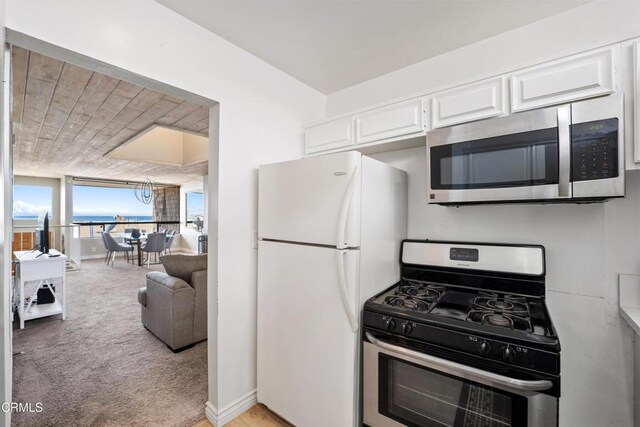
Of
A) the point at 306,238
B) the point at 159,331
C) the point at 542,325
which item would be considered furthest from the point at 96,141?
the point at 542,325

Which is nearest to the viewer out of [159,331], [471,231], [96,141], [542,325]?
[542,325]

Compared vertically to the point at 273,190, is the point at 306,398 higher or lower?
lower

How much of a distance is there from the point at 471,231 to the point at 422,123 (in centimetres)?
80

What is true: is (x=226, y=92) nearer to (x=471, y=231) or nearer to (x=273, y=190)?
(x=273, y=190)

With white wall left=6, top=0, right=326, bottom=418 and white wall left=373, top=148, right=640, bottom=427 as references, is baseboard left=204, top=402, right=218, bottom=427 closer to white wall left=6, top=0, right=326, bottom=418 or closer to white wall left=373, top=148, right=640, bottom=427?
white wall left=6, top=0, right=326, bottom=418


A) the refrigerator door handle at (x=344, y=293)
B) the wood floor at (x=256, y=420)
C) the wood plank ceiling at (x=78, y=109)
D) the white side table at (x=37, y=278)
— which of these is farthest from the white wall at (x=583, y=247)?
the white side table at (x=37, y=278)

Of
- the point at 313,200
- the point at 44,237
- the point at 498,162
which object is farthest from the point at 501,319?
the point at 44,237

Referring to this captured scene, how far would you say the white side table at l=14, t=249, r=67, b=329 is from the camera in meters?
3.24

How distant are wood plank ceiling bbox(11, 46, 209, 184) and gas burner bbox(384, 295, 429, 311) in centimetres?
231

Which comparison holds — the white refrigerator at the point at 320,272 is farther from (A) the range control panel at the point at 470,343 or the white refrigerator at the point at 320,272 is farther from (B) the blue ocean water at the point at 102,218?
(B) the blue ocean water at the point at 102,218

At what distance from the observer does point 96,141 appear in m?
3.92

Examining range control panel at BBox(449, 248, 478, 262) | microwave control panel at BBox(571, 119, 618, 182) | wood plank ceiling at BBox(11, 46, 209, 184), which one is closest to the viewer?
microwave control panel at BBox(571, 119, 618, 182)

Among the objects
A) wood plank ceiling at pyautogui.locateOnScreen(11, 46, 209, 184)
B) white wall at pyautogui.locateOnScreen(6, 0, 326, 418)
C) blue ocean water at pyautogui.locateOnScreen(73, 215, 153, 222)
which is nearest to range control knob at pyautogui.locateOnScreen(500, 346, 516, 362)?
white wall at pyautogui.locateOnScreen(6, 0, 326, 418)

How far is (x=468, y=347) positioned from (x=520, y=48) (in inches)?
71.3
